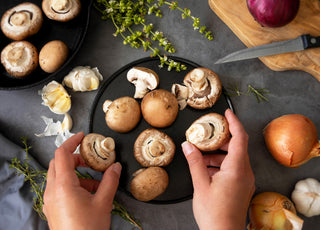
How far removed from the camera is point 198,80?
1198 mm

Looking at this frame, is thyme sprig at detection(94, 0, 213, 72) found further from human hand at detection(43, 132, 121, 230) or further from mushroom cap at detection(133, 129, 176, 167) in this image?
human hand at detection(43, 132, 121, 230)

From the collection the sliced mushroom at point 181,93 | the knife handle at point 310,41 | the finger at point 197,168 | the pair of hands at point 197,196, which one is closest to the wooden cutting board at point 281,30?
the knife handle at point 310,41

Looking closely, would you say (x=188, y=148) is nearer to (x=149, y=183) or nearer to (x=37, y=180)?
(x=149, y=183)

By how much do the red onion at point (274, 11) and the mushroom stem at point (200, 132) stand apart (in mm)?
565

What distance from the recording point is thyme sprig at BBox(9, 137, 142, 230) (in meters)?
1.33

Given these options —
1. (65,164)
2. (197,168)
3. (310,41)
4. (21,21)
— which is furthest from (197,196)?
(21,21)

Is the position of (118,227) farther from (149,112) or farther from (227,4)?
(227,4)

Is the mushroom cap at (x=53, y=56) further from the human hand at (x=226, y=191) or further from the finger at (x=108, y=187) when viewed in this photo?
the human hand at (x=226, y=191)

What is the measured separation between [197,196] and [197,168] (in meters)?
0.11

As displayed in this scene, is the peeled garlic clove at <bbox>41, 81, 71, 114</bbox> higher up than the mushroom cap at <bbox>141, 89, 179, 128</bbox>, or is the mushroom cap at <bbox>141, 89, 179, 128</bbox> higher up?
the peeled garlic clove at <bbox>41, 81, 71, 114</bbox>

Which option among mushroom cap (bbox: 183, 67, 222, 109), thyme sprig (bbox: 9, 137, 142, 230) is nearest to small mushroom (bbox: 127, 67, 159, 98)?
mushroom cap (bbox: 183, 67, 222, 109)

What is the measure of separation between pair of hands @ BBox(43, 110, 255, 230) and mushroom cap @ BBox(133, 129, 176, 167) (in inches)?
6.1

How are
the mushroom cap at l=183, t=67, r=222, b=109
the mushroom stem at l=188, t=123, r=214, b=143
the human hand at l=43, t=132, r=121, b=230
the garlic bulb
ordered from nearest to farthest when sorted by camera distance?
the human hand at l=43, t=132, r=121, b=230 < the mushroom stem at l=188, t=123, r=214, b=143 < the mushroom cap at l=183, t=67, r=222, b=109 < the garlic bulb

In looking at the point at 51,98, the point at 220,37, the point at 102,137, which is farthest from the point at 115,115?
the point at 220,37
